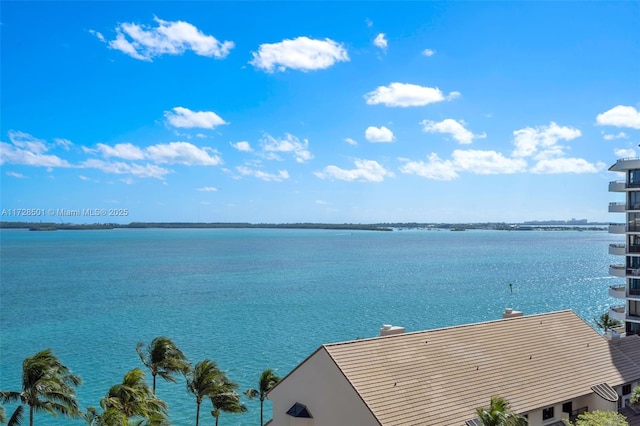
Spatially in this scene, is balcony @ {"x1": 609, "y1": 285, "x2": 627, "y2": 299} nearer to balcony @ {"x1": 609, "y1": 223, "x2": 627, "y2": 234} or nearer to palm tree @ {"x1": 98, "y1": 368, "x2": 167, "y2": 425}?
balcony @ {"x1": 609, "y1": 223, "x2": 627, "y2": 234}

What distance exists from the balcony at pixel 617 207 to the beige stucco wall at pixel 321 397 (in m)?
40.9

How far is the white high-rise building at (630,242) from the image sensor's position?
168 ft

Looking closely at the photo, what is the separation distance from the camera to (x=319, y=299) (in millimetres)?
105875

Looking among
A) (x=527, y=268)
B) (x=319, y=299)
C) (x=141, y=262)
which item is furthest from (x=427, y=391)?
(x=141, y=262)

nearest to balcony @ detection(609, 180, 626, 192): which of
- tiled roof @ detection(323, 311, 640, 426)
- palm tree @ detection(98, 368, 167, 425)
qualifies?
tiled roof @ detection(323, 311, 640, 426)

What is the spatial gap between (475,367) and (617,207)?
1355 inches

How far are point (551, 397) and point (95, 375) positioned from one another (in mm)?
48788

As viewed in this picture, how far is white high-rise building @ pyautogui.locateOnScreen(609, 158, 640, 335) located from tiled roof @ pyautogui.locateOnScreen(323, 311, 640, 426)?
19.4 meters

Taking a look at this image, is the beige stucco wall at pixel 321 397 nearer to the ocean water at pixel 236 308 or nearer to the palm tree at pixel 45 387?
the palm tree at pixel 45 387

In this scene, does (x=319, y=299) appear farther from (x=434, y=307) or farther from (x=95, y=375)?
(x=95, y=375)

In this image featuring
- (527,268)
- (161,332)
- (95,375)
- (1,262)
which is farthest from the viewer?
(1,262)

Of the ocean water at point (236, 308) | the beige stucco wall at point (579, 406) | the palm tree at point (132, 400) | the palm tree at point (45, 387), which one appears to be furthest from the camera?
the ocean water at point (236, 308)

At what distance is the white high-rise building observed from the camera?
168 ft

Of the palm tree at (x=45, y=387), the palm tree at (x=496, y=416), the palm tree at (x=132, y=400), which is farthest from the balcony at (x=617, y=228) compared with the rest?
the palm tree at (x=45, y=387)
